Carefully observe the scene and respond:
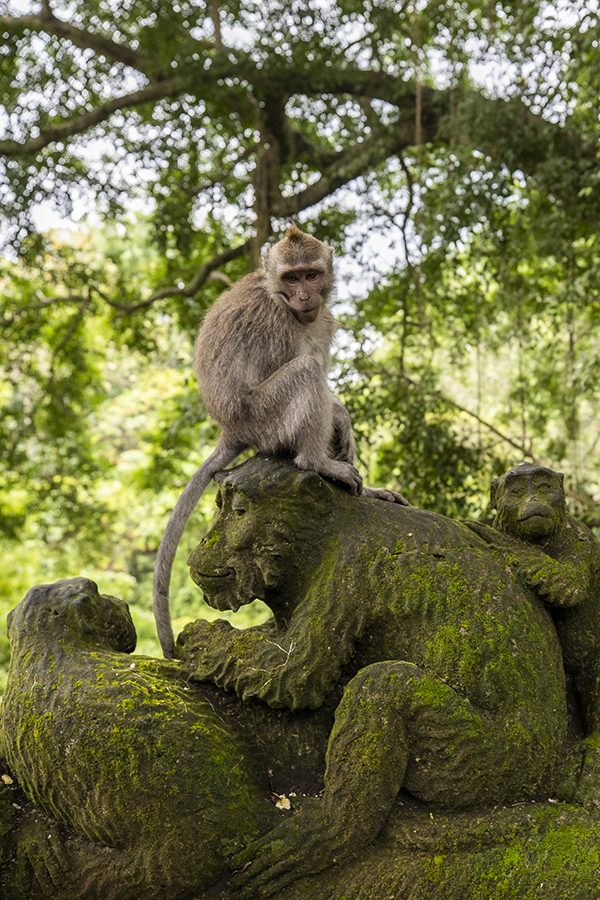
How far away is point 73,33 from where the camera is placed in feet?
27.3

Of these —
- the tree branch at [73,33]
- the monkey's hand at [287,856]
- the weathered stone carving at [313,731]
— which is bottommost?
the monkey's hand at [287,856]

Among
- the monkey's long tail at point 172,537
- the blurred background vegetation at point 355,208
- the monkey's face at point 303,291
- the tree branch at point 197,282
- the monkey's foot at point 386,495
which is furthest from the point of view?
the tree branch at point 197,282

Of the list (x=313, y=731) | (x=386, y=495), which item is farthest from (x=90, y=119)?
(x=313, y=731)

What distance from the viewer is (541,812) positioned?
8.46 ft

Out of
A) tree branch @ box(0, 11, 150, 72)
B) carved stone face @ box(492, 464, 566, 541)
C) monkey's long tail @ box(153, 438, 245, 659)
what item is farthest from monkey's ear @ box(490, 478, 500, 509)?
tree branch @ box(0, 11, 150, 72)

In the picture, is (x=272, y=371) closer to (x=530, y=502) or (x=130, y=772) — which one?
(x=530, y=502)

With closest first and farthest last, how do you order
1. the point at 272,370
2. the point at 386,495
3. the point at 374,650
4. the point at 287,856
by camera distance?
the point at 287,856 → the point at 374,650 → the point at 386,495 → the point at 272,370

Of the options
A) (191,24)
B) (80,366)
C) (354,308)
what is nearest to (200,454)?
(80,366)

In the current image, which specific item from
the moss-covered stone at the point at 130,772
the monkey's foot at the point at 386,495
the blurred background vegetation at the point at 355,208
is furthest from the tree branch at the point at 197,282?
the moss-covered stone at the point at 130,772

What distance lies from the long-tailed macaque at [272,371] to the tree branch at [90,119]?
4812mm

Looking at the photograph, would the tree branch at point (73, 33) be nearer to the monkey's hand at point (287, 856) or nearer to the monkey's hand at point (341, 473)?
the monkey's hand at point (341, 473)

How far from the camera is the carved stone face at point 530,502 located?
300 cm

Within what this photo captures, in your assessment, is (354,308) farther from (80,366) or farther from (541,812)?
(541,812)

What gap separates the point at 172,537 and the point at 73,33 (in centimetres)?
644
